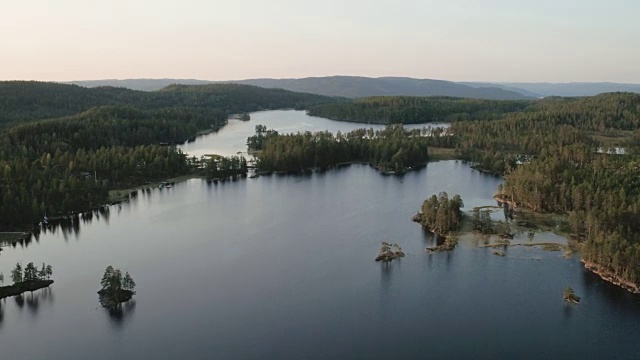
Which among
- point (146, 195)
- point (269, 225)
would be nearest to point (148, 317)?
point (269, 225)

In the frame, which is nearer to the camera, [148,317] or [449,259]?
[148,317]

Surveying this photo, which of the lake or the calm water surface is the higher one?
the calm water surface

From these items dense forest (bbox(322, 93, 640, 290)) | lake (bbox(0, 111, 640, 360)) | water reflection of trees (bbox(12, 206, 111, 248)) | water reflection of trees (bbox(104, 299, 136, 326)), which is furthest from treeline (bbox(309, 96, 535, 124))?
water reflection of trees (bbox(104, 299, 136, 326))

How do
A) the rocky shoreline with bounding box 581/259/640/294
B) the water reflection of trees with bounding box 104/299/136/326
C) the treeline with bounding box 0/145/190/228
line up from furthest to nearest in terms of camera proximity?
1. the treeline with bounding box 0/145/190/228
2. the rocky shoreline with bounding box 581/259/640/294
3. the water reflection of trees with bounding box 104/299/136/326

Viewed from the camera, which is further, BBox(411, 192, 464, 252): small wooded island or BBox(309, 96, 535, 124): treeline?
BBox(309, 96, 535, 124): treeline

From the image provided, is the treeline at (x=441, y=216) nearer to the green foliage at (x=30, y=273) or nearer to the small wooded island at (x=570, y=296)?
the small wooded island at (x=570, y=296)

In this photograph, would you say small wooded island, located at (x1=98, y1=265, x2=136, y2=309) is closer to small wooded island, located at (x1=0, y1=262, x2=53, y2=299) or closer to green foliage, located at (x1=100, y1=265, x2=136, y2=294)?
green foliage, located at (x1=100, y1=265, x2=136, y2=294)

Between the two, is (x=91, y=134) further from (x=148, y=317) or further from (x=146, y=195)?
(x=148, y=317)
